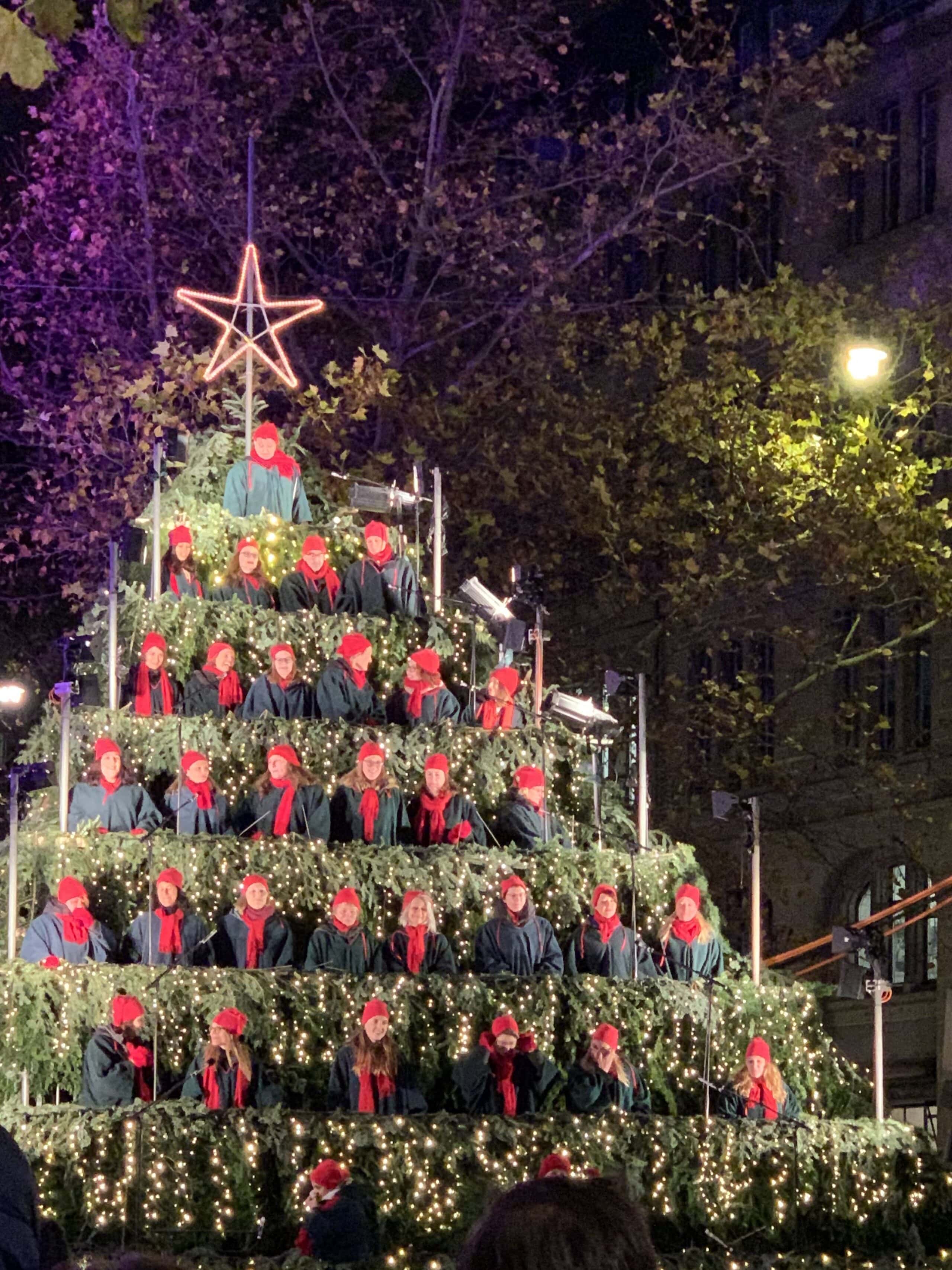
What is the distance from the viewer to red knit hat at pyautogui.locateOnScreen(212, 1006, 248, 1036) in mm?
13258

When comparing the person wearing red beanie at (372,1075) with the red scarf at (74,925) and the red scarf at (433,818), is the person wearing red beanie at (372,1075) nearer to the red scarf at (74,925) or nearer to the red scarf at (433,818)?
the red scarf at (74,925)

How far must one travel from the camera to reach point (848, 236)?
36.9 metres

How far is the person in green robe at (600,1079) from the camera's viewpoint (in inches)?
539

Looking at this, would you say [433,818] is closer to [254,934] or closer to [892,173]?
[254,934]

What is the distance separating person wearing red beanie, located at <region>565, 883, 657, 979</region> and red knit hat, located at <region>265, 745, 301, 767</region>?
6.24 feet

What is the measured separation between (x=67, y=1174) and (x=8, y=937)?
1.66 metres

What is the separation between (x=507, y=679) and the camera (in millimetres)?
15852

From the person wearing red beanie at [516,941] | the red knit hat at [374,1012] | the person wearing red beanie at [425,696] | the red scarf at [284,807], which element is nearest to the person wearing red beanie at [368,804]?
the red scarf at [284,807]

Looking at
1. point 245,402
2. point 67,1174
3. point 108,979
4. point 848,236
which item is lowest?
point 67,1174

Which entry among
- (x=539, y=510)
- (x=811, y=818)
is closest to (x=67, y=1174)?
(x=539, y=510)

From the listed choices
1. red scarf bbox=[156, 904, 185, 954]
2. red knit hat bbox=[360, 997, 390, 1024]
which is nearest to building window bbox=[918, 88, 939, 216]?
red scarf bbox=[156, 904, 185, 954]

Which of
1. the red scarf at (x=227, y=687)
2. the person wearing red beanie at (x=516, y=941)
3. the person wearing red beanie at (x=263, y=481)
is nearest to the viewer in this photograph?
the person wearing red beanie at (x=516, y=941)

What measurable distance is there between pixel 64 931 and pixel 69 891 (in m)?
0.22

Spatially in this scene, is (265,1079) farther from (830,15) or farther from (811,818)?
(830,15)
